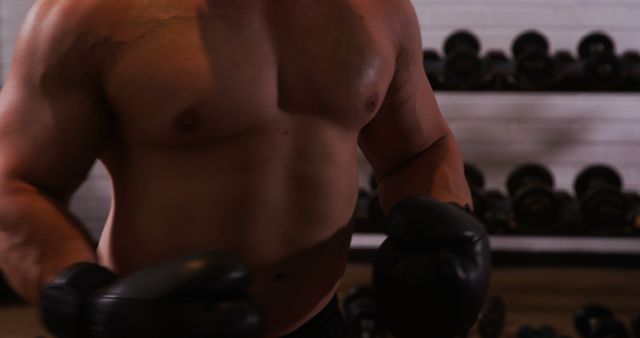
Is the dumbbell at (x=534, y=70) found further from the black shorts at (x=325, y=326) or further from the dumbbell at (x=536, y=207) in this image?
the black shorts at (x=325, y=326)

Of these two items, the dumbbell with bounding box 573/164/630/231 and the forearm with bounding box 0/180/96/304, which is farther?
the dumbbell with bounding box 573/164/630/231

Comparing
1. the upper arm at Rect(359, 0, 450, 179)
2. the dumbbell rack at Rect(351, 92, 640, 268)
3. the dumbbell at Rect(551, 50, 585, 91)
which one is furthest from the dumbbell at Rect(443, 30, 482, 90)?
the upper arm at Rect(359, 0, 450, 179)

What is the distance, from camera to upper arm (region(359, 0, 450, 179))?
135 centimetres

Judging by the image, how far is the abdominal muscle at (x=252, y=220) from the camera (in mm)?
1150

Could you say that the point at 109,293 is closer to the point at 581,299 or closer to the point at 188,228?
the point at 188,228

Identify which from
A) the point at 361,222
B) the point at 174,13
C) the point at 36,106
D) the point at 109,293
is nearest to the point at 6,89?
the point at 36,106

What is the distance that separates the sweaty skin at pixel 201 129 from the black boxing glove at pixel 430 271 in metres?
0.13

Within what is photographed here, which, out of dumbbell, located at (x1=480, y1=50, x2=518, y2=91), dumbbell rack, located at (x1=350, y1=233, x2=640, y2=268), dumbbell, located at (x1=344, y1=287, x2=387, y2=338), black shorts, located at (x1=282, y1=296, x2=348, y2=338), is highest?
black shorts, located at (x1=282, y1=296, x2=348, y2=338)

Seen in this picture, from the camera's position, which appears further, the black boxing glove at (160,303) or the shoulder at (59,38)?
the shoulder at (59,38)

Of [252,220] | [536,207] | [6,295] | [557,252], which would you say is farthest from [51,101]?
[557,252]

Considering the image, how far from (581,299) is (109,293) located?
3.34m

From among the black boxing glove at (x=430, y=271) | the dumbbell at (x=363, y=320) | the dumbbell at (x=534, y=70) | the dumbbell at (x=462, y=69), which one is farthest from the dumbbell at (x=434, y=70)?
the black boxing glove at (x=430, y=271)

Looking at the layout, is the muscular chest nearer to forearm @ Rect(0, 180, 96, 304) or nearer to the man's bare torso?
the man's bare torso

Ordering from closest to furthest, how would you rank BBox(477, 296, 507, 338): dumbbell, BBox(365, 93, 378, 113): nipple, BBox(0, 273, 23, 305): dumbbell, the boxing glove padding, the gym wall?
the boxing glove padding, BBox(365, 93, 378, 113): nipple, BBox(477, 296, 507, 338): dumbbell, BBox(0, 273, 23, 305): dumbbell, the gym wall
